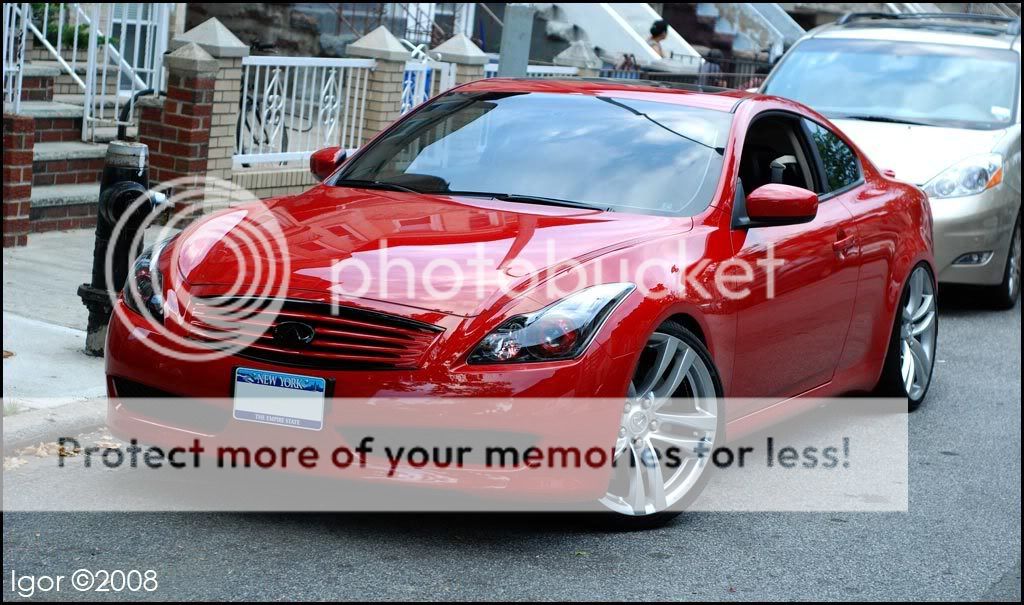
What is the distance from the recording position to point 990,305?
10.6 meters

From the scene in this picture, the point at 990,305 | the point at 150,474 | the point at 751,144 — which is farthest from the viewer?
the point at 990,305

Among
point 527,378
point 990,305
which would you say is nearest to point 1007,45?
point 990,305

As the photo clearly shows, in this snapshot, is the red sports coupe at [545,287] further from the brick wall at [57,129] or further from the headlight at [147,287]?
the brick wall at [57,129]

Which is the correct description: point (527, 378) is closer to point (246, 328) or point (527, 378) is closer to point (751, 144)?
point (246, 328)

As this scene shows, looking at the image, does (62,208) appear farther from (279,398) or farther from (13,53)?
(279,398)

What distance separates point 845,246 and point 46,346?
3.68 metres

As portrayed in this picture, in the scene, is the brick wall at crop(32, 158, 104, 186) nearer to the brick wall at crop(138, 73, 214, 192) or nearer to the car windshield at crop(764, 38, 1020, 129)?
the brick wall at crop(138, 73, 214, 192)

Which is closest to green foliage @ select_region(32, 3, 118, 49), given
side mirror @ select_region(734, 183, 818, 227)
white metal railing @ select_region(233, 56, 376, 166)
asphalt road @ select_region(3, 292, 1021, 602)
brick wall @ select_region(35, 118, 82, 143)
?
brick wall @ select_region(35, 118, 82, 143)

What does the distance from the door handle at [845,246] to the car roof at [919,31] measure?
18.0 feet

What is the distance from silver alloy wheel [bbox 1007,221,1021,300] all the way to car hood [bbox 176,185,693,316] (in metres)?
6.02

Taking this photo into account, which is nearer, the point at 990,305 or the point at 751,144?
the point at 751,144

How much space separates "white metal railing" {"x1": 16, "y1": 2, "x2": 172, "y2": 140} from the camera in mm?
10555

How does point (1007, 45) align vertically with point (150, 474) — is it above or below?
→ above

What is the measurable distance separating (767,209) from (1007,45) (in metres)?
6.63
